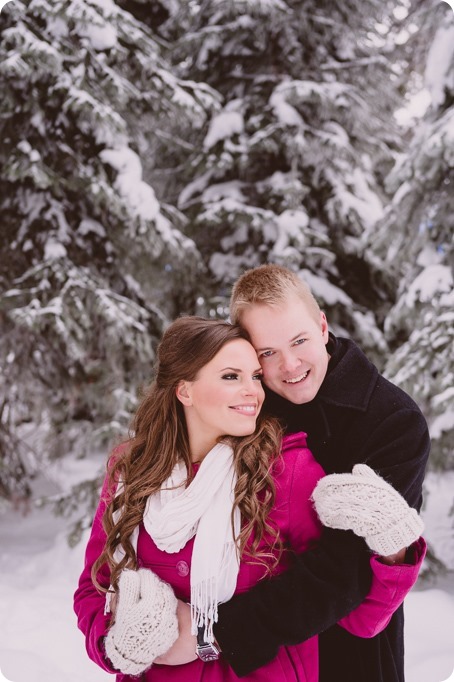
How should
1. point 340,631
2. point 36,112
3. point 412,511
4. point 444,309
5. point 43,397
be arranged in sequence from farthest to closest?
point 43,397 → point 36,112 → point 444,309 → point 340,631 → point 412,511

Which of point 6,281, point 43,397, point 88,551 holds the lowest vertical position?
point 43,397

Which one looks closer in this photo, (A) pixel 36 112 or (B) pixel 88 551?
(B) pixel 88 551

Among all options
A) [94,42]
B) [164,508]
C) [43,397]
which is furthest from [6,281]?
[164,508]

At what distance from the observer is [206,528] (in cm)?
195

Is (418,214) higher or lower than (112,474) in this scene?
higher

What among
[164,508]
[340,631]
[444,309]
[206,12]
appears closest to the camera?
[164,508]

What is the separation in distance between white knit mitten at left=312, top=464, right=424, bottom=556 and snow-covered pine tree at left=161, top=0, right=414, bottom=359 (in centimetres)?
461

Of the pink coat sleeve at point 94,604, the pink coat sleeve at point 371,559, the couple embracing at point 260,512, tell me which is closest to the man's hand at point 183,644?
the couple embracing at point 260,512

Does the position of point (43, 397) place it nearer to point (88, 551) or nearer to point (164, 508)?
point (88, 551)

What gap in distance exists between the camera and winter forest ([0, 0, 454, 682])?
473 cm

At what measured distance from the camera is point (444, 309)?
15.3 feet

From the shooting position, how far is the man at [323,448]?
187 cm

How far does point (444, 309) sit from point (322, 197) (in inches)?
117

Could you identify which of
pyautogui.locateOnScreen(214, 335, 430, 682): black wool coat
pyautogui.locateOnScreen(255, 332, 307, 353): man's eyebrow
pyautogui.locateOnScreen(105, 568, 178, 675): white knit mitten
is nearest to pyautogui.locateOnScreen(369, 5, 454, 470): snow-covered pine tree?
pyautogui.locateOnScreen(214, 335, 430, 682): black wool coat
